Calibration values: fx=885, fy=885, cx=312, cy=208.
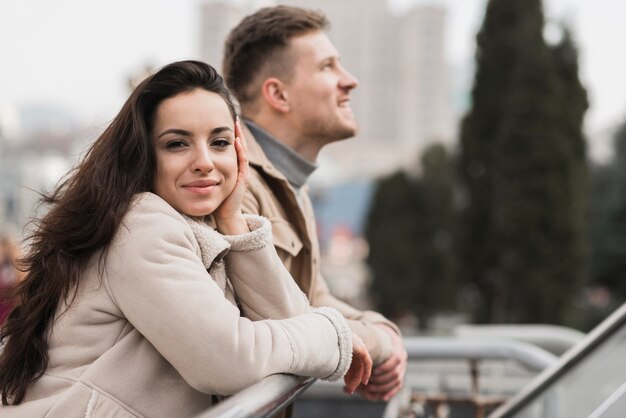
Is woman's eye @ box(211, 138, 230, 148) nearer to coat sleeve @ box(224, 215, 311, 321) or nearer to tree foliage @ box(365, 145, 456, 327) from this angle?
coat sleeve @ box(224, 215, 311, 321)

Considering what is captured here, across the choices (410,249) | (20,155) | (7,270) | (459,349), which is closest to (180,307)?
(459,349)

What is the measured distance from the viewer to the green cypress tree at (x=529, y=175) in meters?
17.2

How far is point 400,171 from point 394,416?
25.5 m

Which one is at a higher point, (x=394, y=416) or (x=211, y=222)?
(x=211, y=222)

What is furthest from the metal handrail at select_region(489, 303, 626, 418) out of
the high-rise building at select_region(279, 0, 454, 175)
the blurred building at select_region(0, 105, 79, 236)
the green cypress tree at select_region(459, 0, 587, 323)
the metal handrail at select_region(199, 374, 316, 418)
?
the high-rise building at select_region(279, 0, 454, 175)

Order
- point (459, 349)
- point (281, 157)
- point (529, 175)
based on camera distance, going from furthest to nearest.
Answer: point (529, 175) < point (459, 349) < point (281, 157)

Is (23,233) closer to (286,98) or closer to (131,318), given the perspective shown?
(131,318)

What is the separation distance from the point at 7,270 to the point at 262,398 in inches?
210

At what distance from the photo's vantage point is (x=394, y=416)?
105 inches

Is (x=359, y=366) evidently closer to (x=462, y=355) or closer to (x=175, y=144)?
(x=175, y=144)

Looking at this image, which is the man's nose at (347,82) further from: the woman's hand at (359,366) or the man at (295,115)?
the woman's hand at (359,366)

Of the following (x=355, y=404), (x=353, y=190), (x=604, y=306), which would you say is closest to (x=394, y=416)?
(x=355, y=404)

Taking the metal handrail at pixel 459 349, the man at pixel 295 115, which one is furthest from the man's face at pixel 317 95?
the metal handrail at pixel 459 349

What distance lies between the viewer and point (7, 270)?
21.0 ft
